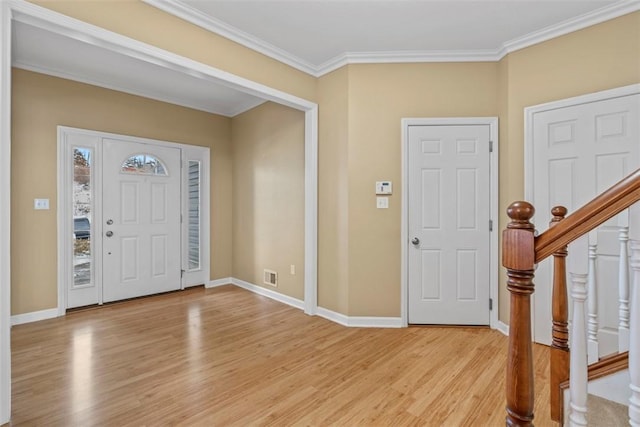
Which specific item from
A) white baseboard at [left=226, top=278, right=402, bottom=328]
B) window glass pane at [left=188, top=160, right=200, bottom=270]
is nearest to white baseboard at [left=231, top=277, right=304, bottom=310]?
white baseboard at [left=226, top=278, right=402, bottom=328]

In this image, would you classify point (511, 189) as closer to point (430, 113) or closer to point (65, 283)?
point (430, 113)

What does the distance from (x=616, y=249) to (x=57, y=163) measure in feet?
17.7

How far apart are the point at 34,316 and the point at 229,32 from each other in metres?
3.59

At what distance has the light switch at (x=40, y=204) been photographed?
132 inches

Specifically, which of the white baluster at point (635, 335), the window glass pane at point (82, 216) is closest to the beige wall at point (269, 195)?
the window glass pane at point (82, 216)

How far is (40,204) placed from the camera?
3377mm

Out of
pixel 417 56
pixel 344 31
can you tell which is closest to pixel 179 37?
pixel 344 31

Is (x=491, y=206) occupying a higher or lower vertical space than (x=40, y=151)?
lower

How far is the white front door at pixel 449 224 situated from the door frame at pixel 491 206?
3cm

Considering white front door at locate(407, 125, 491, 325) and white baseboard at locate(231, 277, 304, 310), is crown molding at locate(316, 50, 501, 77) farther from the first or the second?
white baseboard at locate(231, 277, 304, 310)

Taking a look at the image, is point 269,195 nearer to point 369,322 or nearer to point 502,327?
point 369,322

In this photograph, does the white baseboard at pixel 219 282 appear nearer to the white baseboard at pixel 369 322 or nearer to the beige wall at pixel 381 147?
the white baseboard at pixel 369 322

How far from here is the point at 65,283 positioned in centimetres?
356

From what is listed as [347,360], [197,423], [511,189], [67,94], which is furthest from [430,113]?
[67,94]
